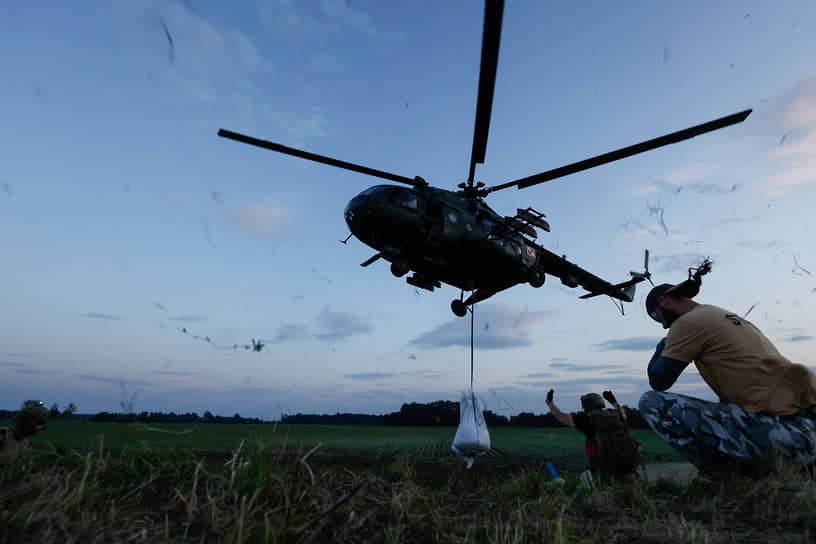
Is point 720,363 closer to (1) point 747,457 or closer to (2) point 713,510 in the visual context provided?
(1) point 747,457

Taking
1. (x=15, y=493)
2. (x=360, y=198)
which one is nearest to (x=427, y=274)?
(x=360, y=198)

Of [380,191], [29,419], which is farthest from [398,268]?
[29,419]

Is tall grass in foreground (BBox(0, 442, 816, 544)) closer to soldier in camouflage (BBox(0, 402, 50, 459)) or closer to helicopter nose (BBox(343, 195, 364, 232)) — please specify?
soldier in camouflage (BBox(0, 402, 50, 459))

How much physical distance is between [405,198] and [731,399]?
6.60 metres

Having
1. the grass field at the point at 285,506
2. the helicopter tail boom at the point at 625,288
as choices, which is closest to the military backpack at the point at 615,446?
the grass field at the point at 285,506

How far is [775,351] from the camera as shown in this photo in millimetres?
3943

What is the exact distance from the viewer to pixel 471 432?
661 centimetres

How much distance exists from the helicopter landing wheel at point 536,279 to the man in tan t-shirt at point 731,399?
23.3 feet

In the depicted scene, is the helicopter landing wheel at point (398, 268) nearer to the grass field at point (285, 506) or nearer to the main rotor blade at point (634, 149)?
the main rotor blade at point (634, 149)

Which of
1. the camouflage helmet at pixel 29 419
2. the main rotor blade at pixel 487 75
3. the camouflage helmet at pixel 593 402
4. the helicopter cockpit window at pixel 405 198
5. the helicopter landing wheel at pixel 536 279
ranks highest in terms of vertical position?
the main rotor blade at pixel 487 75

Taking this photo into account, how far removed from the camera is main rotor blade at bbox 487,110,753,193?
689 centimetres

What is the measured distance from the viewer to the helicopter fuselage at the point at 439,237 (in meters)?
8.95

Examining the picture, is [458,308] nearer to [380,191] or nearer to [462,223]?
[462,223]

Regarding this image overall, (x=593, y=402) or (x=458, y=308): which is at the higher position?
(x=458, y=308)
